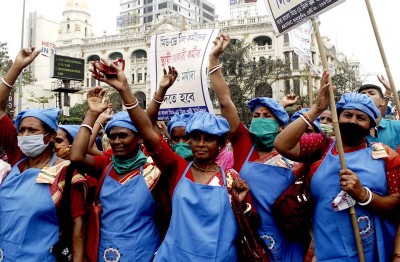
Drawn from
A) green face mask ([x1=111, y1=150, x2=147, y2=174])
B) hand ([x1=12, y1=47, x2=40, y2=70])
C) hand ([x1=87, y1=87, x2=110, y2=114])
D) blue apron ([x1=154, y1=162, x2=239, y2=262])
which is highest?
hand ([x1=12, y1=47, x2=40, y2=70])

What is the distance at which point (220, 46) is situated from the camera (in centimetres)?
357

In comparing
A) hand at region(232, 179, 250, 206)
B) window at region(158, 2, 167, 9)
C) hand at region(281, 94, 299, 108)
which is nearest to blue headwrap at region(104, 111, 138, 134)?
hand at region(232, 179, 250, 206)

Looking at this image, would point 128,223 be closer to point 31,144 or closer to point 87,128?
point 87,128

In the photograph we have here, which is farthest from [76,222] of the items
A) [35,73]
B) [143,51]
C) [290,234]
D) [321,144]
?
[35,73]

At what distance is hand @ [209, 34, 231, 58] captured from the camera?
3531mm

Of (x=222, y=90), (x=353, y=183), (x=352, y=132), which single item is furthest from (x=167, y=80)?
(x=353, y=183)

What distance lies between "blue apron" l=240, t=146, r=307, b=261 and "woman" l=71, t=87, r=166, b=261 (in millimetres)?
707

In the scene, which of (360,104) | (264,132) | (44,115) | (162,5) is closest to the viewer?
(360,104)

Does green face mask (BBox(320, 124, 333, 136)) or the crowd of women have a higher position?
green face mask (BBox(320, 124, 333, 136))

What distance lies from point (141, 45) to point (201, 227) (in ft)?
173

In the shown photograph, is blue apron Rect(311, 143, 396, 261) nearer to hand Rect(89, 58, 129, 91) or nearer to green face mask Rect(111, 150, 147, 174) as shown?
green face mask Rect(111, 150, 147, 174)

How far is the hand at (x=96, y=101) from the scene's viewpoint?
10.4 feet

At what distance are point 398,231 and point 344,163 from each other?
588 millimetres

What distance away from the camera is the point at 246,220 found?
2688 mm
